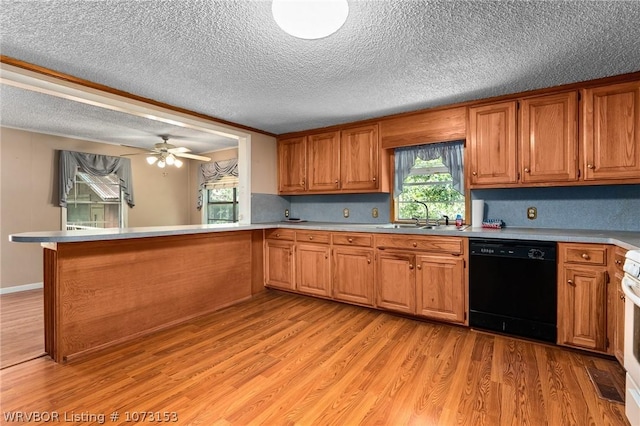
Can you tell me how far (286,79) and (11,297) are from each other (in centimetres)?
447

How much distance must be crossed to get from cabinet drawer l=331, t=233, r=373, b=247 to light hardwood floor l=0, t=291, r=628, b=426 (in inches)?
35.7

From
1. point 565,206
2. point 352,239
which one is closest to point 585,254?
point 565,206

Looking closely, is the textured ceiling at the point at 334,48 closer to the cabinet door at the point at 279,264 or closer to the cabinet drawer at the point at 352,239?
the cabinet drawer at the point at 352,239

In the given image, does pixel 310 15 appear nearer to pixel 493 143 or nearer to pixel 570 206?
pixel 493 143

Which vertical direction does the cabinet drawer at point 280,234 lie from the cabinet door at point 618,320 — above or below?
above

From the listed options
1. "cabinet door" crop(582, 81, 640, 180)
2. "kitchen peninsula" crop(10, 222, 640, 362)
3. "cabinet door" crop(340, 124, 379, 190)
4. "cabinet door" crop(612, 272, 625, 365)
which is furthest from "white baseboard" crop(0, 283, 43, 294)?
"cabinet door" crop(582, 81, 640, 180)

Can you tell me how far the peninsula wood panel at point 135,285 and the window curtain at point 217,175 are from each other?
2309mm

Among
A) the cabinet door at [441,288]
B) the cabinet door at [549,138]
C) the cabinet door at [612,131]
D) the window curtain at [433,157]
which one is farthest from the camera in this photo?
the window curtain at [433,157]

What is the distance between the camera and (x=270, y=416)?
1619 millimetres

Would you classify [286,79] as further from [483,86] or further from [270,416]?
[270,416]

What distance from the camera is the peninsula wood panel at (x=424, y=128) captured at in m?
3.09

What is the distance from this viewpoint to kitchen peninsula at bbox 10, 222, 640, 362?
221cm

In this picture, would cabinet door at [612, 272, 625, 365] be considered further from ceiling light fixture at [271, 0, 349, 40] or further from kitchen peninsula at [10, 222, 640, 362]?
ceiling light fixture at [271, 0, 349, 40]

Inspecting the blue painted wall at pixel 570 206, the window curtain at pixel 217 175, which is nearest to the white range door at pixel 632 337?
the blue painted wall at pixel 570 206
